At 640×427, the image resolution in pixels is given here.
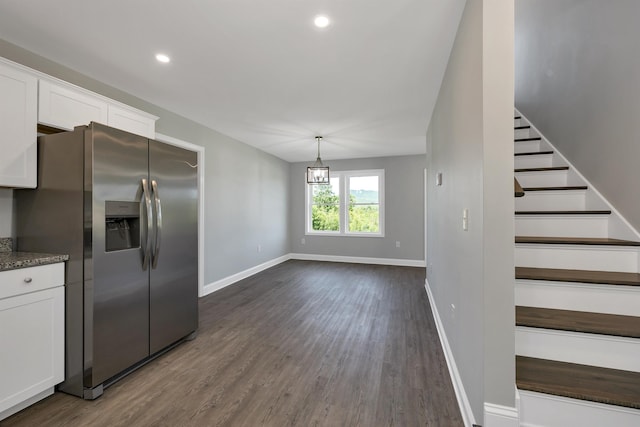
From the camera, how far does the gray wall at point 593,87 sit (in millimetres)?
1853

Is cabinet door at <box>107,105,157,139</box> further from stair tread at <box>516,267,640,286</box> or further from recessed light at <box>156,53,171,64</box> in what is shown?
stair tread at <box>516,267,640,286</box>

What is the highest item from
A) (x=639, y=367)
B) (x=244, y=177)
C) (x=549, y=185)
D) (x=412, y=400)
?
(x=244, y=177)

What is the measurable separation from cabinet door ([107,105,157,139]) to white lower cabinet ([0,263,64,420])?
1.40m

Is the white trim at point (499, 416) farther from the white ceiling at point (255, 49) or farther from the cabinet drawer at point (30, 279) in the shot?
the cabinet drawer at point (30, 279)

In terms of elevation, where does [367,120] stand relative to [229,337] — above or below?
above

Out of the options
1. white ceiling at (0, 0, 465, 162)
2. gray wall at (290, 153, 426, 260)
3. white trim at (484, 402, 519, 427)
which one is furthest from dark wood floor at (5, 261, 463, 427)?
gray wall at (290, 153, 426, 260)

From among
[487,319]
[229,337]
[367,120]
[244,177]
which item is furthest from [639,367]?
[244,177]

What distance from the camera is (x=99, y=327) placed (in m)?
1.96

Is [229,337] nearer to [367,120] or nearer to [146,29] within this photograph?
[146,29]

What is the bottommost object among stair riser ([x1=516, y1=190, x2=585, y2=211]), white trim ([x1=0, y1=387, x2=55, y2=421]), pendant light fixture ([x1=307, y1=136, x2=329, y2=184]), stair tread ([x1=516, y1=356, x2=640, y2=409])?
white trim ([x1=0, y1=387, x2=55, y2=421])

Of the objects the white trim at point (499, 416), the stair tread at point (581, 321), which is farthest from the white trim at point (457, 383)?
the stair tread at point (581, 321)

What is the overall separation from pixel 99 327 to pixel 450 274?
2.75 m

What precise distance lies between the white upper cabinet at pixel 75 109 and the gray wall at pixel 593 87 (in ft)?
13.4

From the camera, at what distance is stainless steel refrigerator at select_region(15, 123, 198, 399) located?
6.35 feet
